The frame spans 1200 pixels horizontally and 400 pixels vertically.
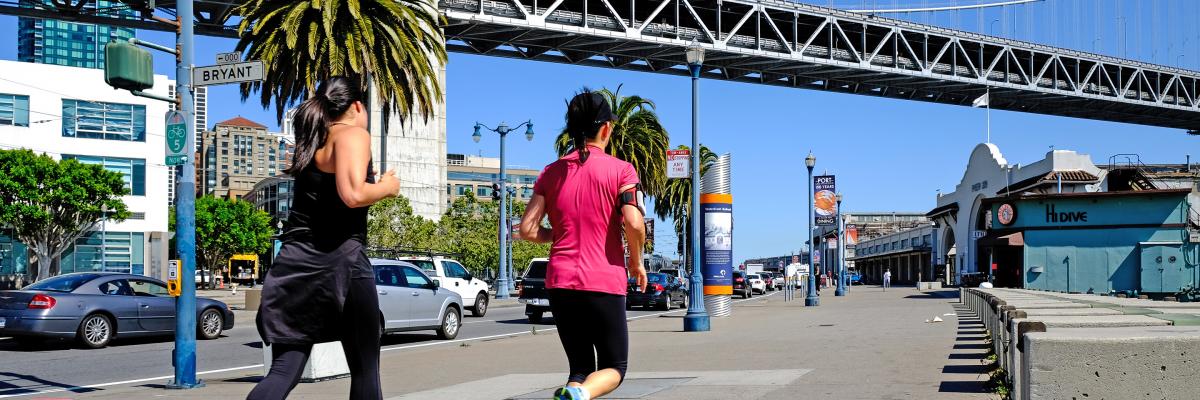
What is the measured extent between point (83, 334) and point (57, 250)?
34806mm

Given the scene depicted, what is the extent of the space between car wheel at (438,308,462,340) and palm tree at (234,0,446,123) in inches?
314

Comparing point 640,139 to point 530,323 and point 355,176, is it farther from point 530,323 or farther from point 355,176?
point 355,176

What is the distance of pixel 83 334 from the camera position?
16.6 m

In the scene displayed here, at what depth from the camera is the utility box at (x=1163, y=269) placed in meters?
30.1

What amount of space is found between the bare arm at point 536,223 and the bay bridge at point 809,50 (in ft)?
165

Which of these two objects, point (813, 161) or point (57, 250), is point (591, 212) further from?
point (57, 250)

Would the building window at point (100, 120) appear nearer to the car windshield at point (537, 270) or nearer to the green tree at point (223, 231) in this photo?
the car windshield at point (537, 270)

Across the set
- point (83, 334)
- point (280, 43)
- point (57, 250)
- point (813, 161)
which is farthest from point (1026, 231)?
point (57, 250)

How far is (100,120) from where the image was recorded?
5053 centimetres

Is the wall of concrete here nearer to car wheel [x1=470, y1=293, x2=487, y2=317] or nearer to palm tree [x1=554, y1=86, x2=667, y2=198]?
palm tree [x1=554, y1=86, x2=667, y2=198]

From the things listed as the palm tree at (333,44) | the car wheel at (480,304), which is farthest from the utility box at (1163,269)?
the palm tree at (333,44)

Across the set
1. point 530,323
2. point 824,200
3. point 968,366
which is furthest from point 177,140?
point 824,200

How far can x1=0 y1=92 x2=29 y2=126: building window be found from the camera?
48625 millimetres

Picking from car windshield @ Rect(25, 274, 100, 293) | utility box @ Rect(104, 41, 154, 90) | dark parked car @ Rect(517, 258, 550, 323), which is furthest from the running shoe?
dark parked car @ Rect(517, 258, 550, 323)
